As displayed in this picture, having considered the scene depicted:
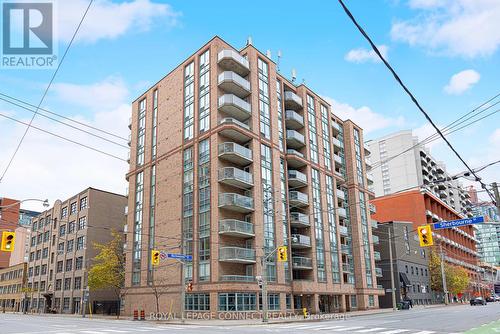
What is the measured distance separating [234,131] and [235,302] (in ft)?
58.2

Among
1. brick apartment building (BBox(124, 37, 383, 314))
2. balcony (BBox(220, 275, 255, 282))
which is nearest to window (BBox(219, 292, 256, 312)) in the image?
brick apartment building (BBox(124, 37, 383, 314))

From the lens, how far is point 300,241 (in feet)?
168

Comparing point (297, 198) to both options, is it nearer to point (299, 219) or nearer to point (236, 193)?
point (299, 219)

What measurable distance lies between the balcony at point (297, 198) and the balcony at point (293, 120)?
32.4ft

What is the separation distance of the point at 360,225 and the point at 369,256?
16.9 ft

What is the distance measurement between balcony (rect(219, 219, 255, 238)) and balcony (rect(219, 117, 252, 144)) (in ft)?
31.6

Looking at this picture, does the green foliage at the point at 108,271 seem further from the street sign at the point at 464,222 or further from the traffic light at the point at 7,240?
the street sign at the point at 464,222

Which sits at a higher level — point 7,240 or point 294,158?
point 294,158

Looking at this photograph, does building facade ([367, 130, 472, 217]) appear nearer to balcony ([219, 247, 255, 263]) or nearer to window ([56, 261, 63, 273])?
balcony ([219, 247, 255, 263])

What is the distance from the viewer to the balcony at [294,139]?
5462 centimetres

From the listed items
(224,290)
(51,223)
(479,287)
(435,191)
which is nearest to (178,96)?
(224,290)

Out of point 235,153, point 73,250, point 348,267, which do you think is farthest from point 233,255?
point 73,250

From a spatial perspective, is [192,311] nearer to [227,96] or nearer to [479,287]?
[227,96]

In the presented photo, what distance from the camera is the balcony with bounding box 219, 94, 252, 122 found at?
1817 inches
